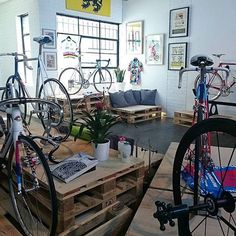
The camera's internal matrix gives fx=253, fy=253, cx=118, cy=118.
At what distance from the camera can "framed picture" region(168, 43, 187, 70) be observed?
651 centimetres

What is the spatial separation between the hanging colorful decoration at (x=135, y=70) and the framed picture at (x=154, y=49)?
1.08 feet

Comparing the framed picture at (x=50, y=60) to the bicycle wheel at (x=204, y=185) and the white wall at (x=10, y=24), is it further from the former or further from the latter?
the bicycle wheel at (x=204, y=185)

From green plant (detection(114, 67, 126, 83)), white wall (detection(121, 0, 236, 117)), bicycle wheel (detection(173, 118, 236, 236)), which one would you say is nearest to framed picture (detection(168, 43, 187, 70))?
white wall (detection(121, 0, 236, 117))

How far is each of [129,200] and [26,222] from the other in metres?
0.87

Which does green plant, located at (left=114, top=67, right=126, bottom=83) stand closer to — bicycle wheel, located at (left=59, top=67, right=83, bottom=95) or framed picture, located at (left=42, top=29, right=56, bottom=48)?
bicycle wheel, located at (left=59, top=67, right=83, bottom=95)

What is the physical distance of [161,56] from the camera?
7008 mm

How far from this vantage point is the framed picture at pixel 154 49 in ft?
22.9

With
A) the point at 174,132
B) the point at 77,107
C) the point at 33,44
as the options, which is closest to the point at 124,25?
the point at 33,44

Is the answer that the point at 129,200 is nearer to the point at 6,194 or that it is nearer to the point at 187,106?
the point at 6,194

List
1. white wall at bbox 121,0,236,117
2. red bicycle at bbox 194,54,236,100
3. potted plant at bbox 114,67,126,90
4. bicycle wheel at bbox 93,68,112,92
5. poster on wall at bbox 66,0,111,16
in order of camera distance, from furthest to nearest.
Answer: potted plant at bbox 114,67,126,90
bicycle wheel at bbox 93,68,112,92
poster on wall at bbox 66,0,111,16
white wall at bbox 121,0,236,117
red bicycle at bbox 194,54,236,100

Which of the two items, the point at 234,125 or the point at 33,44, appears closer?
the point at 234,125

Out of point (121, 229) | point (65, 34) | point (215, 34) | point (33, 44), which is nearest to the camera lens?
point (121, 229)

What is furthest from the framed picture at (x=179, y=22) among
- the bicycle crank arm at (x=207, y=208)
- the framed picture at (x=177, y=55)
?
the bicycle crank arm at (x=207, y=208)

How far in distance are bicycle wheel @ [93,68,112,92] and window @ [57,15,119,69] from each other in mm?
334
